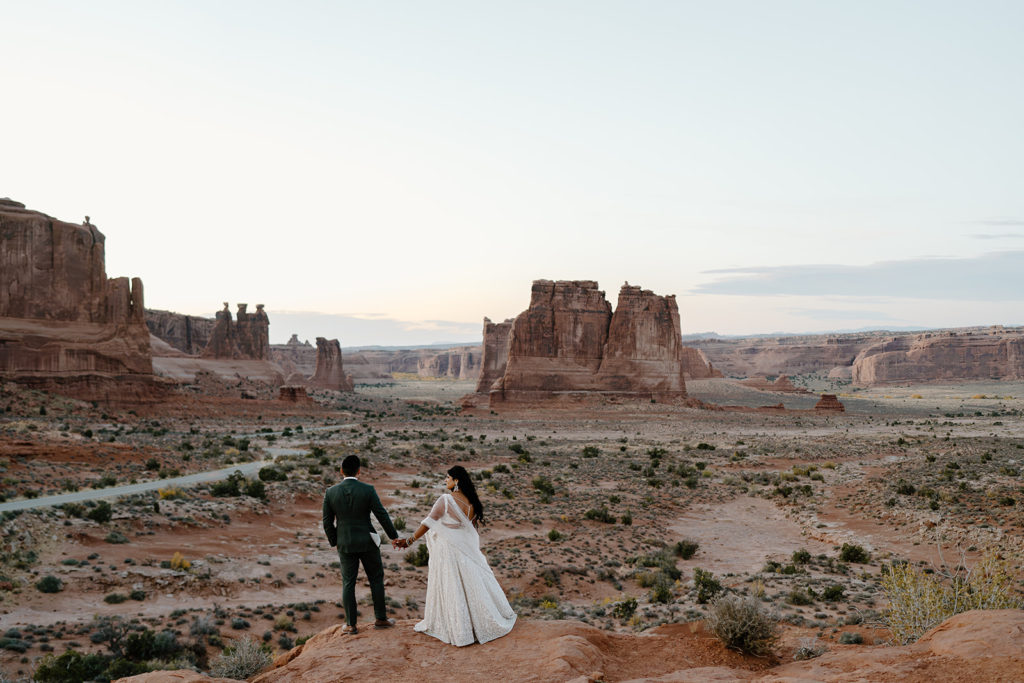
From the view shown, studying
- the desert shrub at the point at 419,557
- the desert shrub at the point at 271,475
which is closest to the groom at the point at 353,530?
the desert shrub at the point at 419,557

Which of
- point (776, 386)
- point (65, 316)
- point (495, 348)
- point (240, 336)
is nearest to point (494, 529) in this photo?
point (65, 316)

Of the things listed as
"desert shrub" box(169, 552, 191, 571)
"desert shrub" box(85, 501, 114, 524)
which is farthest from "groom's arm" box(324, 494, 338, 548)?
"desert shrub" box(85, 501, 114, 524)

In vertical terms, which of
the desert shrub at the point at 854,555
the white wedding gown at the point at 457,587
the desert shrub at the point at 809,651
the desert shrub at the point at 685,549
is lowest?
the desert shrub at the point at 685,549

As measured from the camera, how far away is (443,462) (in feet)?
107

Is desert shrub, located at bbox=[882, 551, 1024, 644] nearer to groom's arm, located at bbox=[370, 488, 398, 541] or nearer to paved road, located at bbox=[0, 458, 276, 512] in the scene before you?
groom's arm, located at bbox=[370, 488, 398, 541]

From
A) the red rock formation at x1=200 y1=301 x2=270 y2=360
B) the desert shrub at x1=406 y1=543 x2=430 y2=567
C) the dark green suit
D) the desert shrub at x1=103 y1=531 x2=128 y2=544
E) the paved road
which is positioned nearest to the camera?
the dark green suit

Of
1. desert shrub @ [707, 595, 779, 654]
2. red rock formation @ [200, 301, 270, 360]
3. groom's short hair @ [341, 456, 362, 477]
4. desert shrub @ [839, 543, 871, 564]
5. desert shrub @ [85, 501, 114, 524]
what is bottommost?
desert shrub @ [839, 543, 871, 564]

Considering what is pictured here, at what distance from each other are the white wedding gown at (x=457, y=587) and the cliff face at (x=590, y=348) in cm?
6137

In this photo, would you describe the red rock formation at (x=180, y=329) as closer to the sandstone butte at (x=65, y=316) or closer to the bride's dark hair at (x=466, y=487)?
the sandstone butte at (x=65, y=316)

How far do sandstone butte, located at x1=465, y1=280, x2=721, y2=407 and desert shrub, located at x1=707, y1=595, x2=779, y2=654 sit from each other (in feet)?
198

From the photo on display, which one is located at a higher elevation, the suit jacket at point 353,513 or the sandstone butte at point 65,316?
the sandstone butte at point 65,316

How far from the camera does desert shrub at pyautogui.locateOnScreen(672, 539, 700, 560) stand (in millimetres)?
17727

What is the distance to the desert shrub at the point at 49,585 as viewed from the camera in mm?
11805

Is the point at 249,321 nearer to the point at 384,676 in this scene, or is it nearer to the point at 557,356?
the point at 557,356
